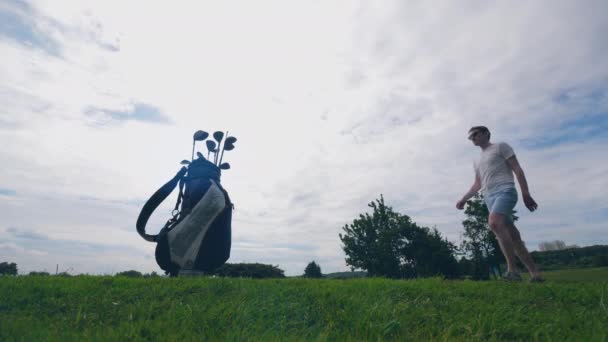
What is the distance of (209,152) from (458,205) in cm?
696

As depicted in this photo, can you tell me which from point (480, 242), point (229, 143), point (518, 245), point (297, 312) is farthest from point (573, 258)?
point (297, 312)

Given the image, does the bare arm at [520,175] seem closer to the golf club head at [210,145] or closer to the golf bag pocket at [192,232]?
the golf bag pocket at [192,232]

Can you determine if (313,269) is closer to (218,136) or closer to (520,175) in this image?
(218,136)

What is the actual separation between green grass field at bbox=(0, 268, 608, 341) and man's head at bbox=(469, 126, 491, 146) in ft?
10.7

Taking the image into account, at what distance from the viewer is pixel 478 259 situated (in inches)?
1837

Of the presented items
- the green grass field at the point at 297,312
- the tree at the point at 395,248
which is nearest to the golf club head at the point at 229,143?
the green grass field at the point at 297,312

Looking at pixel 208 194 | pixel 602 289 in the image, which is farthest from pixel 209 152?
pixel 602 289

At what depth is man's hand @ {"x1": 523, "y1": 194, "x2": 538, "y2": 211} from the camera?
20.4 feet

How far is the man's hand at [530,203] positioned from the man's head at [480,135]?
58.3 inches

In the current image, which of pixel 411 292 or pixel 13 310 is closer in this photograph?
pixel 13 310

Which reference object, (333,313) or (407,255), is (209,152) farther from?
(407,255)

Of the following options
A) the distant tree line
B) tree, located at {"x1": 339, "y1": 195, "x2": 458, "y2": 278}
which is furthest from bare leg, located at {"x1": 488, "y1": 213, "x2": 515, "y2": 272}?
the distant tree line

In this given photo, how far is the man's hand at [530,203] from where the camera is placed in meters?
6.21

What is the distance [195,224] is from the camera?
8391 mm
